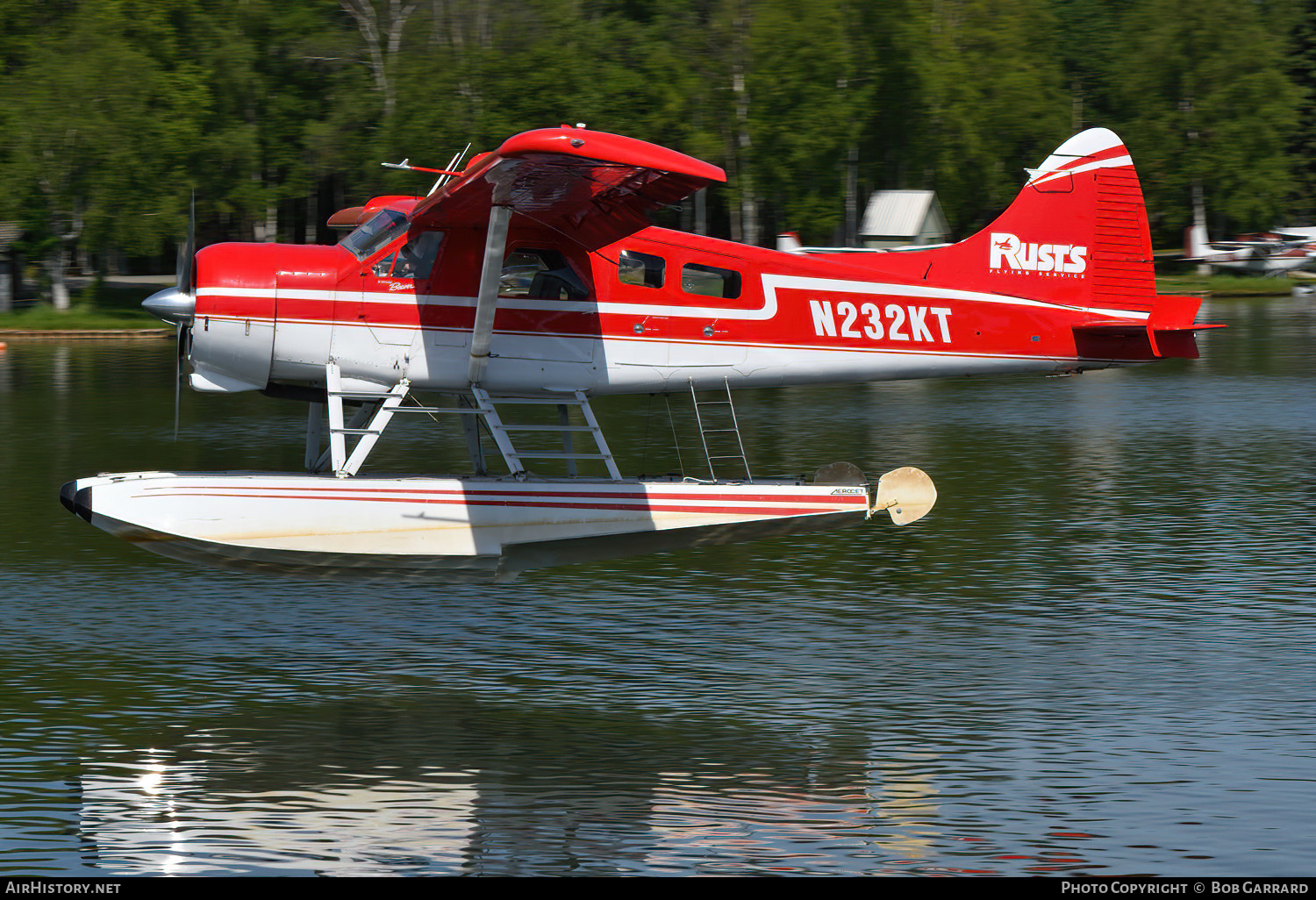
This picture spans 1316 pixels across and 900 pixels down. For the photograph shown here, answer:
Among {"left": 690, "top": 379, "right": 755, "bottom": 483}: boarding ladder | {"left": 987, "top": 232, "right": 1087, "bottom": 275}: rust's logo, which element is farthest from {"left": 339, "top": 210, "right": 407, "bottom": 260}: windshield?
{"left": 987, "top": 232, "right": 1087, "bottom": 275}: rust's logo

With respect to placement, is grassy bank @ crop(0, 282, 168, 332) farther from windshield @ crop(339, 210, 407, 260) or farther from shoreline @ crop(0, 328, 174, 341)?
windshield @ crop(339, 210, 407, 260)

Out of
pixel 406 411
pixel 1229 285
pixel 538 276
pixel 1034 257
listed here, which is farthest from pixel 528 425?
pixel 1229 285

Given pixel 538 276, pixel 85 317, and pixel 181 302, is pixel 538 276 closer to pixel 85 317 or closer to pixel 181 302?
pixel 181 302

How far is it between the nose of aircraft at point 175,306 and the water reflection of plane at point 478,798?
132 inches

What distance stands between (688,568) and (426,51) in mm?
37547

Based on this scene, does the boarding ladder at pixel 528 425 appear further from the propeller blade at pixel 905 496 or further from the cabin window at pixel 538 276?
the propeller blade at pixel 905 496

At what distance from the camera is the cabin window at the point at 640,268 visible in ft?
34.8

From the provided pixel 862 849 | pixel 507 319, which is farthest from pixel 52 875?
pixel 507 319

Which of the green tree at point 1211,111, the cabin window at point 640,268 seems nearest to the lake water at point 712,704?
the cabin window at point 640,268

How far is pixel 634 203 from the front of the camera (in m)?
9.58

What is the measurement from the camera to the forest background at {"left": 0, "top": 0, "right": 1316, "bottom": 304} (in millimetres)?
39156

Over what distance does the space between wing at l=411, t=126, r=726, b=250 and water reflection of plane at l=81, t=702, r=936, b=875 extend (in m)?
3.13

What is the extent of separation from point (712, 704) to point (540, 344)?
3.52m

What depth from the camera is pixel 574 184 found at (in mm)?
9078
